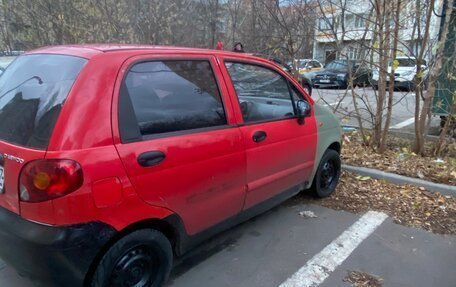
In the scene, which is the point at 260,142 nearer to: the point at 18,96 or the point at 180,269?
the point at 180,269

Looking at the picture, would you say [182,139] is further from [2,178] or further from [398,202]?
[398,202]

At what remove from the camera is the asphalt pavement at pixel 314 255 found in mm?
2879

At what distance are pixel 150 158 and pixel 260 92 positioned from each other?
4.91 feet

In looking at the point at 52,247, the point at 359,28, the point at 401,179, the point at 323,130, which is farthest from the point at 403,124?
the point at 52,247

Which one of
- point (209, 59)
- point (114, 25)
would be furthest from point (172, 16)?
point (209, 59)

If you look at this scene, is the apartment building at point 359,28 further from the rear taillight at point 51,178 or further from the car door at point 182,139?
the rear taillight at point 51,178

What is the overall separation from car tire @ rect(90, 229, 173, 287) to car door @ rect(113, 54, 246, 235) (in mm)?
219

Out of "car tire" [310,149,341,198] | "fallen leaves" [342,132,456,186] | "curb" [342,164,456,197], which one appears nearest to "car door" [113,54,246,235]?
"car tire" [310,149,341,198]

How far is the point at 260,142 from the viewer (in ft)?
10.3

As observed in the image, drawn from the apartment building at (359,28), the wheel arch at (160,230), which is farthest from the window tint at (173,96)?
the apartment building at (359,28)

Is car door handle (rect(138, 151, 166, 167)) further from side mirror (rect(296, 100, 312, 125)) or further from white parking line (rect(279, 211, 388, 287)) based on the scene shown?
side mirror (rect(296, 100, 312, 125))

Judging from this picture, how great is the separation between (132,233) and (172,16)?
347 inches

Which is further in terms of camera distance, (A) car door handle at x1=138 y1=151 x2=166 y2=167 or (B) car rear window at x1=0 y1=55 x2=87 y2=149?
(A) car door handle at x1=138 y1=151 x2=166 y2=167

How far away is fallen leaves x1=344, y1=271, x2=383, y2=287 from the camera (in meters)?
2.83
